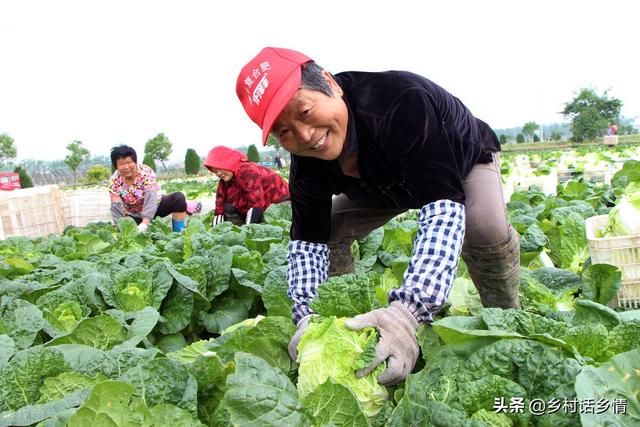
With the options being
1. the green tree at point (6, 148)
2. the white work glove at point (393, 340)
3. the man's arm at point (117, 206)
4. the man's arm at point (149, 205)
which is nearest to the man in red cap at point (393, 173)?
the white work glove at point (393, 340)

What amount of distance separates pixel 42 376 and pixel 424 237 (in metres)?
1.44

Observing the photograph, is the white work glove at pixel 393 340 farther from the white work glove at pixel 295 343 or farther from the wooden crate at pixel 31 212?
the wooden crate at pixel 31 212

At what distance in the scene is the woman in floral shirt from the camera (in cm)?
777

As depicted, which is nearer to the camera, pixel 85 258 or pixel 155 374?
pixel 155 374

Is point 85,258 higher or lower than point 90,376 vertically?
lower

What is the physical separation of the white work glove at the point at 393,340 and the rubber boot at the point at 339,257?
49.4 inches

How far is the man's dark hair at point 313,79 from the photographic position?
1.89 meters

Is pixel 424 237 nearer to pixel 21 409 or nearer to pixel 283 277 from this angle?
pixel 283 277

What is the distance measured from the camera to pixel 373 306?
2012mm

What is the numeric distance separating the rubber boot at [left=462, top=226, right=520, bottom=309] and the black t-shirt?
376 millimetres

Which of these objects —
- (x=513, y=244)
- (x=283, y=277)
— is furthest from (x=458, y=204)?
(x=283, y=277)

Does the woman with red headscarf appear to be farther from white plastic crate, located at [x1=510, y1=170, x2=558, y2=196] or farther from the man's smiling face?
the man's smiling face

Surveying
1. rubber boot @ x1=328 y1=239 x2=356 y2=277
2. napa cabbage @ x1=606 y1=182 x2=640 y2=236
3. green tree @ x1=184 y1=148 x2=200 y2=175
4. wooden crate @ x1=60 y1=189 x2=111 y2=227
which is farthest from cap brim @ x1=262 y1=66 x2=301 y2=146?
green tree @ x1=184 y1=148 x2=200 y2=175

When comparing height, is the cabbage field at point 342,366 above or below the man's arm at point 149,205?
above
